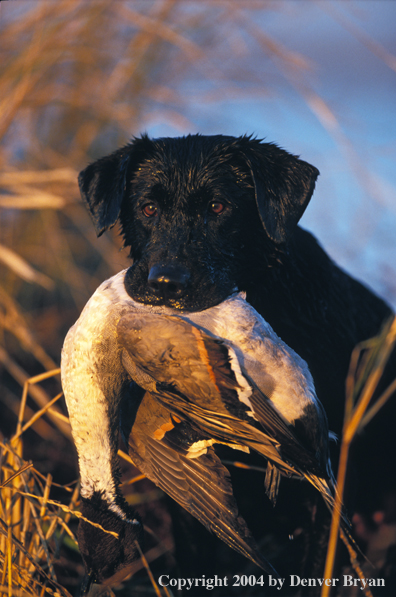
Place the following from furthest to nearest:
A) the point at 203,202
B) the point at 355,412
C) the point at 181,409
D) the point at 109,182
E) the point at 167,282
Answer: the point at 109,182 → the point at 203,202 → the point at 355,412 → the point at 167,282 → the point at 181,409

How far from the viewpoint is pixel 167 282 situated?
1.54 m

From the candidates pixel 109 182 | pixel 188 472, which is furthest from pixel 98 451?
pixel 109 182

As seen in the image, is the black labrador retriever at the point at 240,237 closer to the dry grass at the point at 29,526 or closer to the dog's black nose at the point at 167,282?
the dog's black nose at the point at 167,282

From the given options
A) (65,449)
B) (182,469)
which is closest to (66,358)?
(182,469)

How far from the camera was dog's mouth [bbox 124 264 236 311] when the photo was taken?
1553 mm

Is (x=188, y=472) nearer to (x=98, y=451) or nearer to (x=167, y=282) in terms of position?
(x=98, y=451)

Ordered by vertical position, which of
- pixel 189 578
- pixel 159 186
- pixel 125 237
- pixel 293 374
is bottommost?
pixel 189 578

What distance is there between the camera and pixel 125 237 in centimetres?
212

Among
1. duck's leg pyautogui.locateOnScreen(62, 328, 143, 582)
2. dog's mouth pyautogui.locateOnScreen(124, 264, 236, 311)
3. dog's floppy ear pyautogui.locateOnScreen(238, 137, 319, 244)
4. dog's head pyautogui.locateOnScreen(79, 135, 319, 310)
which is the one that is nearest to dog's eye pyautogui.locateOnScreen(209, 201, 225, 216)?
dog's head pyautogui.locateOnScreen(79, 135, 319, 310)

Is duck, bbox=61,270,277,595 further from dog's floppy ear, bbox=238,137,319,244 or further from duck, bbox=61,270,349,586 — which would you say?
dog's floppy ear, bbox=238,137,319,244

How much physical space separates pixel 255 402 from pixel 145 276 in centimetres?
63

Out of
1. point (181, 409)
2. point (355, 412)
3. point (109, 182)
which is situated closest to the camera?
point (181, 409)

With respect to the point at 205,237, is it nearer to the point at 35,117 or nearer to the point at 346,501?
the point at 346,501

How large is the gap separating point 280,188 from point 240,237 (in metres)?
0.24
